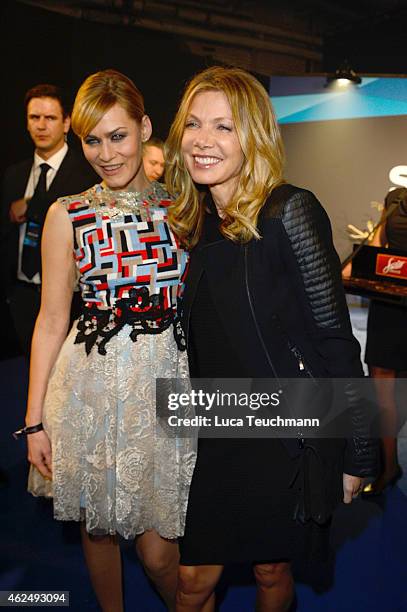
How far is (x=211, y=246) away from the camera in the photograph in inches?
59.3

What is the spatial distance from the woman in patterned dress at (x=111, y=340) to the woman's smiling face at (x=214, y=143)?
28 cm

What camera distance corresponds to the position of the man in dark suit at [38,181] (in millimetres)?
2895

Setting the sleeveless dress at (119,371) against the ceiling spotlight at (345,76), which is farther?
the ceiling spotlight at (345,76)

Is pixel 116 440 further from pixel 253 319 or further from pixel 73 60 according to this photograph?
pixel 73 60

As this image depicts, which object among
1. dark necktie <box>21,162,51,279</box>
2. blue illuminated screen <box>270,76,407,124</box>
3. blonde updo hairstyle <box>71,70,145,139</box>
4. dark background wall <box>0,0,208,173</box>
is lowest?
dark necktie <box>21,162,51,279</box>

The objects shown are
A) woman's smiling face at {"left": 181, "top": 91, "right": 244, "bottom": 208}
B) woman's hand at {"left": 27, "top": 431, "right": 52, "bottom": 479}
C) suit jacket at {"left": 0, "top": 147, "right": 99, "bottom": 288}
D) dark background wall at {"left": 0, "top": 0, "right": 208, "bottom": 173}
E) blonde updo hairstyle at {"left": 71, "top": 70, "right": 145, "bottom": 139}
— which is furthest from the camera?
dark background wall at {"left": 0, "top": 0, "right": 208, "bottom": 173}

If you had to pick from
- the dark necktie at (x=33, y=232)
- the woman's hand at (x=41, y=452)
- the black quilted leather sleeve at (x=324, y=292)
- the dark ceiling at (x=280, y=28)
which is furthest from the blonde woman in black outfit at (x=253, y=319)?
the dark ceiling at (x=280, y=28)

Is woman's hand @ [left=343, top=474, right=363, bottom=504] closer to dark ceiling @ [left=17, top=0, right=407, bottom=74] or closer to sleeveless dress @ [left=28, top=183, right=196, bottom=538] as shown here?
sleeveless dress @ [left=28, top=183, right=196, bottom=538]

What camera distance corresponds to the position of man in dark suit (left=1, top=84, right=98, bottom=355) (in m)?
2.89

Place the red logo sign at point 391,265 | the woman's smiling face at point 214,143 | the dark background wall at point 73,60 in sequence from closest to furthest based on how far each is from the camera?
the woman's smiling face at point 214,143
the red logo sign at point 391,265
the dark background wall at point 73,60

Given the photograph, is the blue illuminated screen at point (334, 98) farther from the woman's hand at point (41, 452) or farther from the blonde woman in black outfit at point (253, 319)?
the woman's hand at point (41, 452)

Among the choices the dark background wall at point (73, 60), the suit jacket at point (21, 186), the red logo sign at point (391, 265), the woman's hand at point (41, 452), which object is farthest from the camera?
the dark background wall at point (73, 60)

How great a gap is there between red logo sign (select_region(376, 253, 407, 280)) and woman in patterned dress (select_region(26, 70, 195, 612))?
1.32 metres

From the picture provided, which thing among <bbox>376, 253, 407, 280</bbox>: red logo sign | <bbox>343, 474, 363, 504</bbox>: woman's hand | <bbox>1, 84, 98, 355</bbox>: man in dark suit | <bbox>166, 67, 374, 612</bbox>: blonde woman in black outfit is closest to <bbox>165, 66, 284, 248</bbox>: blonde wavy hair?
<bbox>166, 67, 374, 612</bbox>: blonde woman in black outfit
